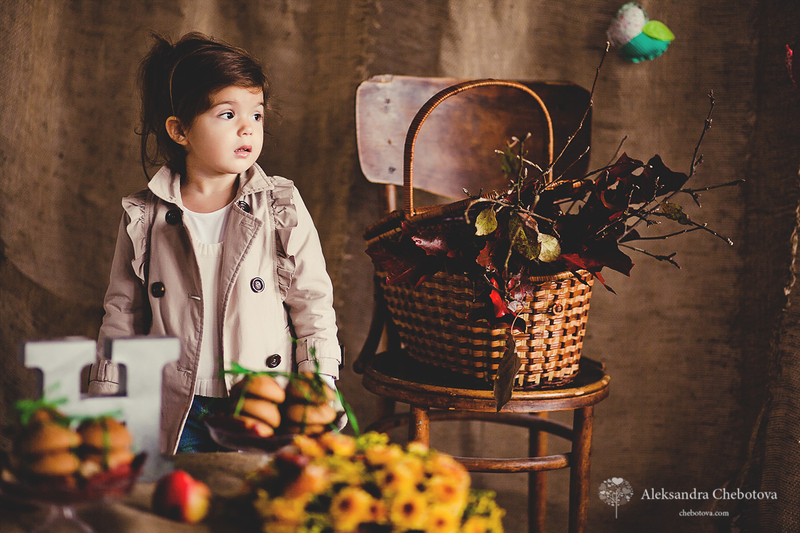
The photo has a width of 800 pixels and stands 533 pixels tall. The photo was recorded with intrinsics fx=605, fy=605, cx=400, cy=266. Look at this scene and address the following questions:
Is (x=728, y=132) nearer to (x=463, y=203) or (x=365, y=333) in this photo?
(x=463, y=203)

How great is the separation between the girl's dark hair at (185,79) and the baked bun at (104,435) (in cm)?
62

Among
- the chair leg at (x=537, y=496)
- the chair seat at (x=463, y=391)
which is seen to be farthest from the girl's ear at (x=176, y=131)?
the chair leg at (x=537, y=496)

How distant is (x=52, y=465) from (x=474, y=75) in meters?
1.28

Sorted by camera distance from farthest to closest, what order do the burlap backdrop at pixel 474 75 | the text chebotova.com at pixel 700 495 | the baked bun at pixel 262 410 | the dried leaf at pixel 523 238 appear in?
the burlap backdrop at pixel 474 75 → the text chebotova.com at pixel 700 495 → the dried leaf at pixel 523 238 → the baked bun at pixel 262 410

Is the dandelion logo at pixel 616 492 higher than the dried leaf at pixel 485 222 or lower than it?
lower

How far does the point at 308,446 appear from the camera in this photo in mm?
524

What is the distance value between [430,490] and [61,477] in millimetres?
280

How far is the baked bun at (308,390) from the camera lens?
0.58 meters

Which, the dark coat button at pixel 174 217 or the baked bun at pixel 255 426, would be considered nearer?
the baked bun at pixel 255 426

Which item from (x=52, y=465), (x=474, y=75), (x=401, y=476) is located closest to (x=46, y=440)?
(x=52, y=465)

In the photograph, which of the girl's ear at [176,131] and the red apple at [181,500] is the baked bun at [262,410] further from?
the girl's ear at [176,131]

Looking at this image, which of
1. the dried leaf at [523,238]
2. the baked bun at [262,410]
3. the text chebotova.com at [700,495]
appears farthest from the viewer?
the text chebotova.com at [700,495]

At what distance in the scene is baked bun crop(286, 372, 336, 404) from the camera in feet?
1.92

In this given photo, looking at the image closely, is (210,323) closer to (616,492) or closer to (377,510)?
(377,510)
